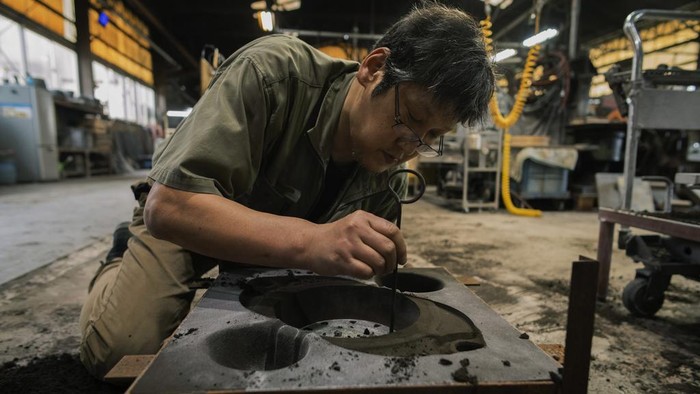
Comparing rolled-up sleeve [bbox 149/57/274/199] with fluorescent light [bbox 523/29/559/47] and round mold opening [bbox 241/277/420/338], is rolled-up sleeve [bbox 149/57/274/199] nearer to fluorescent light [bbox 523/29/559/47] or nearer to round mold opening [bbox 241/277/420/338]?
round mold opening [bbox 241/277/420/338]

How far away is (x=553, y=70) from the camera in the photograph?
19.6 feet

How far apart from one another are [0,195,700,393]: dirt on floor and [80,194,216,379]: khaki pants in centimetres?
12

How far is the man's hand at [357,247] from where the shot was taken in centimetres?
71

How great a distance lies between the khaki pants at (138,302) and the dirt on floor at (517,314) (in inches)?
4.8

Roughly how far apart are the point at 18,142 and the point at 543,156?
8.25 meters

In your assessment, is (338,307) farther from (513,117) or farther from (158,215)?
(513,117)

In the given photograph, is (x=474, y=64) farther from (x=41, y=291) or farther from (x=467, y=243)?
(x=467, y=243)

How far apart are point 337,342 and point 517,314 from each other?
1377 millimetres

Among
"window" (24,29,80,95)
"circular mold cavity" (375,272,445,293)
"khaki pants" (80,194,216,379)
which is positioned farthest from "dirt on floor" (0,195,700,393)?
"window" (24,29,80,95)

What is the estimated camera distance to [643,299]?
1.74 metres

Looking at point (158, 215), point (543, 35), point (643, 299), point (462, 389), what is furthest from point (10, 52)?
point (643, 299)

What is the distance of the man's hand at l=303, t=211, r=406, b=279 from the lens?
0.71m

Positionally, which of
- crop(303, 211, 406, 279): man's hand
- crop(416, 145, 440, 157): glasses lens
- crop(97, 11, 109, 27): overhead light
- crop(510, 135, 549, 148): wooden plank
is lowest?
crop(303, 211, 406, 279): man's hand

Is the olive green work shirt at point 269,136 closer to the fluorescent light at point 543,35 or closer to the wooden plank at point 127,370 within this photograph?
the wooden plank at point 127,370
